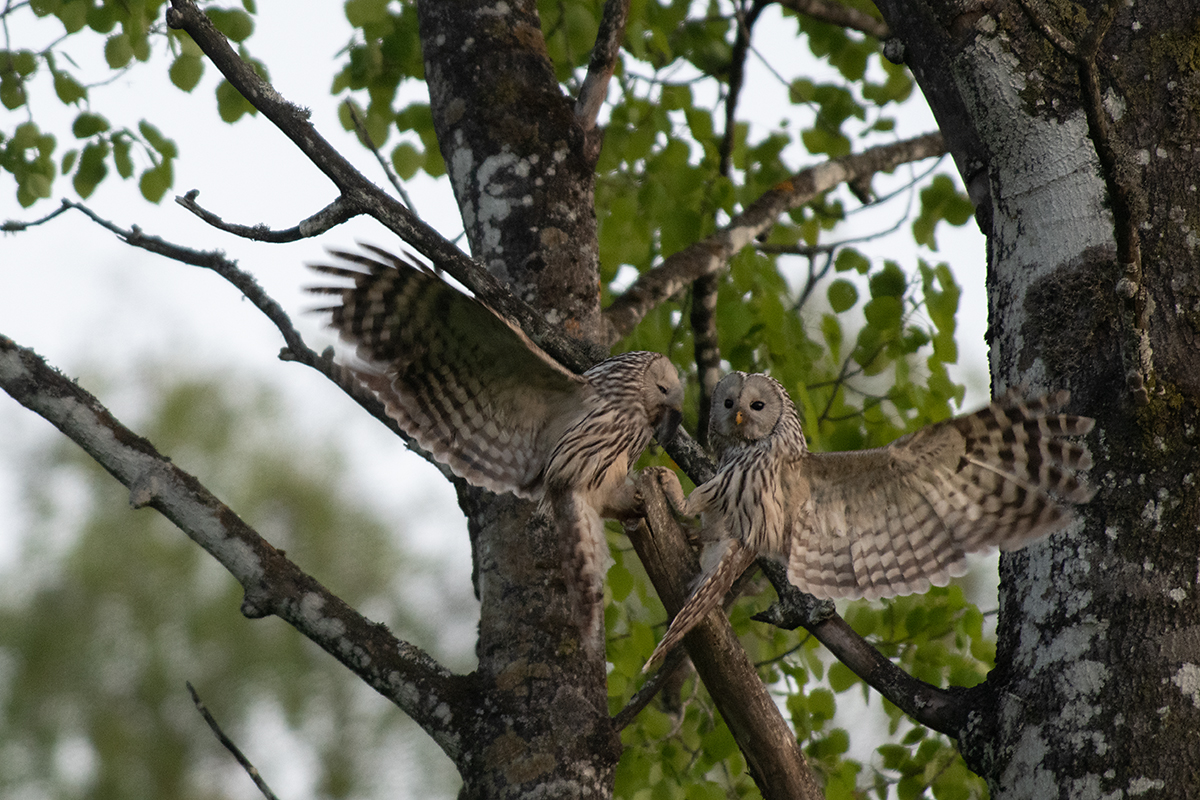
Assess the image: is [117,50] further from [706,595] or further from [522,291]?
[706,595]

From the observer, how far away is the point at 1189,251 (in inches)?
88.2

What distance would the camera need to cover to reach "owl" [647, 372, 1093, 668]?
266cm

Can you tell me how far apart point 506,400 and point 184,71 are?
190cm

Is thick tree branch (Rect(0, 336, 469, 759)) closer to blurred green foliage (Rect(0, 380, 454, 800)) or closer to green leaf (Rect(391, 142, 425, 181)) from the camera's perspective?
green leaf (Rect(391, 142, 425, 181))

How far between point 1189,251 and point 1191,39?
52cm

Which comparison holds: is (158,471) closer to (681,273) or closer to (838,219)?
(681,273)

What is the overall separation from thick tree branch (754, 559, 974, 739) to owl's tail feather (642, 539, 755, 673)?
131 millimetres

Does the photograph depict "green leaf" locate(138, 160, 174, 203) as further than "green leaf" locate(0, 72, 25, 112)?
No

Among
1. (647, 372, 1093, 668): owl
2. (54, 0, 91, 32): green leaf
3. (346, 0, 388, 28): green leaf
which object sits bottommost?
(647, 372, 1093, 668): owl

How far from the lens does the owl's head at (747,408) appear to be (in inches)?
123

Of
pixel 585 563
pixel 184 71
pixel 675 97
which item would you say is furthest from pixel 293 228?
pixel 675 97

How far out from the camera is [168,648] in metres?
13.7

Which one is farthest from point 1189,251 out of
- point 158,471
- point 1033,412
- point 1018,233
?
Result: point 158,471

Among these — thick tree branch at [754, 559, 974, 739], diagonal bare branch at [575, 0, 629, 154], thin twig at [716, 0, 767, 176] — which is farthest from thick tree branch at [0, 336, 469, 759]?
thin twig at [716, 0, 767, 176]
